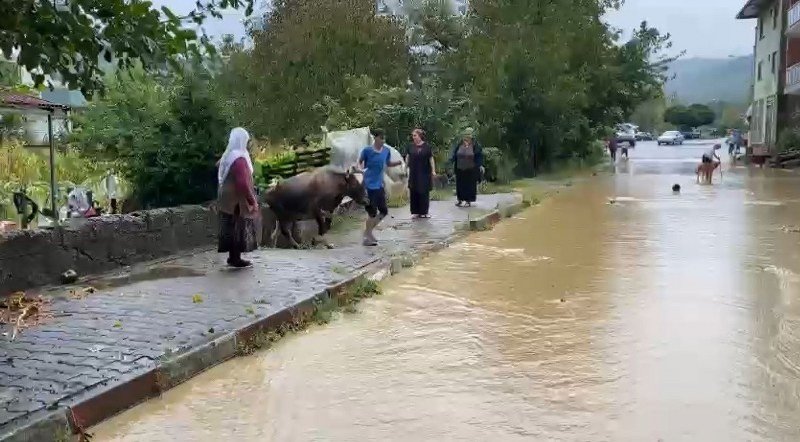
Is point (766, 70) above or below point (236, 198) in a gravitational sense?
above

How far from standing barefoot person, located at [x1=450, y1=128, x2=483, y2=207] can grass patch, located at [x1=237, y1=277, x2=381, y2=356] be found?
8.28 metres

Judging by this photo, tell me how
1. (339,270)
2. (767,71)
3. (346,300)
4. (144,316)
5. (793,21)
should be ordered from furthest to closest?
(767,71) < (793,21) < (339,270) < (346,300) < (144,316)

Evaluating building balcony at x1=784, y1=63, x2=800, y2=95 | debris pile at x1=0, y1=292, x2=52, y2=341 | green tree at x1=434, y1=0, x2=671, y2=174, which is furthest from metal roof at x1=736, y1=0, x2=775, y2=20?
debris pile at x1=0, y1=292, x2=52, y2=341

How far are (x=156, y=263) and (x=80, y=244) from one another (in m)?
1.09

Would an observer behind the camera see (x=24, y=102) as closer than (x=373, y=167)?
Yes

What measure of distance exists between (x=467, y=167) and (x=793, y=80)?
2478 cm

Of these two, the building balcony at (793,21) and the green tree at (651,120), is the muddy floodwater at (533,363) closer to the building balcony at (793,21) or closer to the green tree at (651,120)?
the building balcony at (793,21)

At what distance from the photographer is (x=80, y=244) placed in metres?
8.34

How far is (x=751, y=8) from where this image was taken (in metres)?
44.3

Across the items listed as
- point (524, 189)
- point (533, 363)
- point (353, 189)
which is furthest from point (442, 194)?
point (533, 363)

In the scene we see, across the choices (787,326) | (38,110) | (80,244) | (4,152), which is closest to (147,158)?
(38,110)

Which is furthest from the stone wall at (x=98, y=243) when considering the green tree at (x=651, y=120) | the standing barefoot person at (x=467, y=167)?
the green tree at (x=651, y=120)

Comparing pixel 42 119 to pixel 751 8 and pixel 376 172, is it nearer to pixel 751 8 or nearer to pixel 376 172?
pixel 376 172

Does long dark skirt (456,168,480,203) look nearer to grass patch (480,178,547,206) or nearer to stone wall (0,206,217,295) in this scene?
grass patch (480,178,547,206)
